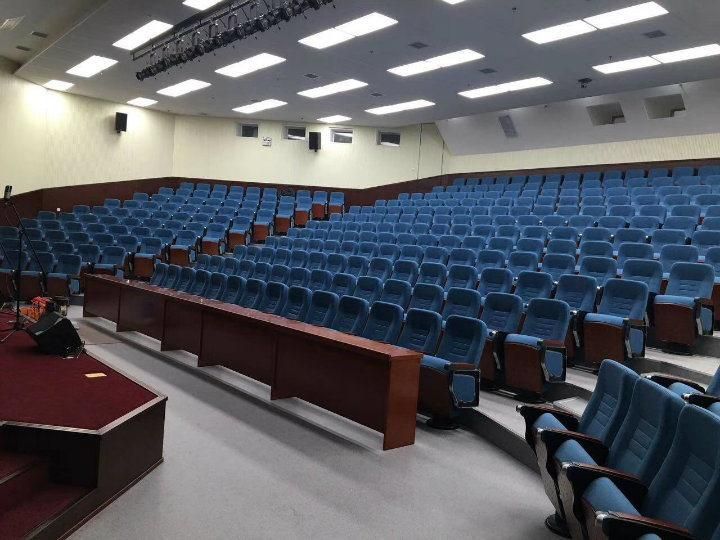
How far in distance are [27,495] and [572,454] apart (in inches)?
60.0

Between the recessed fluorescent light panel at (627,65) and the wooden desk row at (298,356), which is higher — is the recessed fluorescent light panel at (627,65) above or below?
above

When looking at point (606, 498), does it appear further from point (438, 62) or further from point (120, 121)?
point (120, 121)

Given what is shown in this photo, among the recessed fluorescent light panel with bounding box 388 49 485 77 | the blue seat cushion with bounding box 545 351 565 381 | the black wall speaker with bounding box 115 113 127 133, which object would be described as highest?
the recessed fluorescent light panel with bounding box 388 49 485 77

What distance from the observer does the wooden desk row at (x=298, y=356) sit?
229cm

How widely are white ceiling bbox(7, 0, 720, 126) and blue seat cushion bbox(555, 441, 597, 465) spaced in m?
3.92

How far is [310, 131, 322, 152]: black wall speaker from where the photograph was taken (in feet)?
32.4

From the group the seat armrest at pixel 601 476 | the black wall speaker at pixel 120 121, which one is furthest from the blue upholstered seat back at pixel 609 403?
the black wall speaker at pixel 120 121

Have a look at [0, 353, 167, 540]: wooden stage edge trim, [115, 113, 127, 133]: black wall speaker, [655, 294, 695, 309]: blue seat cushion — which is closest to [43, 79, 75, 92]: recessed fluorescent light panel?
[115, 113, 127, 133]: black wall speaker

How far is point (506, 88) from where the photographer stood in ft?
22.8

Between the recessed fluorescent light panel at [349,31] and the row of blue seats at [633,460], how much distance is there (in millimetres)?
4111

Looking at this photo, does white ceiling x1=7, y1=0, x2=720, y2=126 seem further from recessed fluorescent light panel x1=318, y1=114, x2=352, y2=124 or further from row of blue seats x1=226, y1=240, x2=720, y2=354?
row of blue seats x1=226, y1=240, x2=720, y2=354

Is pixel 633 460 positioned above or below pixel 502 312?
below

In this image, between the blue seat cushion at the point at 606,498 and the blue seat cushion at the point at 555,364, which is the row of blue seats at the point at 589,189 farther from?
the blue seat cushion at the point at 606,498

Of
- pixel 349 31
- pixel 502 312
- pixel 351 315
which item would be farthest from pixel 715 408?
pixel 349 31
